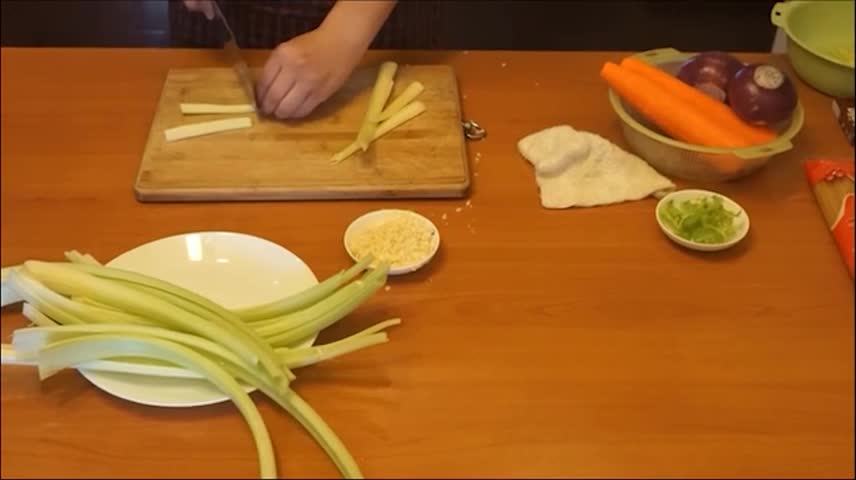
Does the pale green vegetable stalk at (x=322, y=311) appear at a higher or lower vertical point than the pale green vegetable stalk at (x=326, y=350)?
higher

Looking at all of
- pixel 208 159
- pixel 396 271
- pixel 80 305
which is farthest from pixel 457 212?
pixel 80 305

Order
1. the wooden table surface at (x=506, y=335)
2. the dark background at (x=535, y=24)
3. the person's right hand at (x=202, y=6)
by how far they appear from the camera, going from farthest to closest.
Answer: the dark background at (x=535, y=24)
the person's right hand at (x=202, y=6)
the wooden table surface at (x=506, y=335)

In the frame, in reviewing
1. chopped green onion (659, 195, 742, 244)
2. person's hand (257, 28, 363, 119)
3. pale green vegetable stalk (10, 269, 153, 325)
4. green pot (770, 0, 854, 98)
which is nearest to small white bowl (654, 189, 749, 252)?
chopped green onion (659, 195, 742, 244)

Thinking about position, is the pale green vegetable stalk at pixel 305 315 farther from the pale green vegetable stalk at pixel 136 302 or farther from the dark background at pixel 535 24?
the dark background at pixel 535 24

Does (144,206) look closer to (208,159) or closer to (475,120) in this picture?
(208,159)

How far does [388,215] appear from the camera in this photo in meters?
1.12

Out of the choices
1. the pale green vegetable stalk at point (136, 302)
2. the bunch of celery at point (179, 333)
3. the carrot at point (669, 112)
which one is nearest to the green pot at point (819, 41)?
the carrot at point (669, 112)

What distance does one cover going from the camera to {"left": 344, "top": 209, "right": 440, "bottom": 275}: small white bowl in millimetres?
1039

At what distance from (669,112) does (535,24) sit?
173cm

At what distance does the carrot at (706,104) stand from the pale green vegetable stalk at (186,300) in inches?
23.6

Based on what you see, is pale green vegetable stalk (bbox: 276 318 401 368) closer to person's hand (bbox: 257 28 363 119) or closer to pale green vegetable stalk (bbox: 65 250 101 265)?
pale green vegetable stalk (bbox: 65 250 101 265)

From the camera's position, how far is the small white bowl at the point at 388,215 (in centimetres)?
104

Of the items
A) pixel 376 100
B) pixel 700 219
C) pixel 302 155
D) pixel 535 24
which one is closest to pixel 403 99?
pixel 376 100

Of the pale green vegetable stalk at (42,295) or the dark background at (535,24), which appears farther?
the dark background at (535,24)
